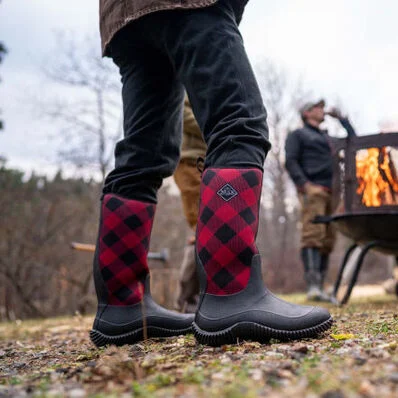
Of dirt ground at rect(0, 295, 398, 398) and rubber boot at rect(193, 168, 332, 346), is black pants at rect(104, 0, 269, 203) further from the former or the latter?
dirt ground at rect(0, 295, 398, 398)

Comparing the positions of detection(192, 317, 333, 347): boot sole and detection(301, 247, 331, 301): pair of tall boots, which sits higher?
detection(192, 317, 333, 347): boot sole

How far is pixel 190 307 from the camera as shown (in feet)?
11.7

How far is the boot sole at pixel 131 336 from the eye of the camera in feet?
5.60

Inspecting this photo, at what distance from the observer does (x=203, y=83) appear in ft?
4.95

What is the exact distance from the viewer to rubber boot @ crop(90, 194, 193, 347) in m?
1.72

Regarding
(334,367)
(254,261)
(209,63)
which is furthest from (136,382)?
(209,63)

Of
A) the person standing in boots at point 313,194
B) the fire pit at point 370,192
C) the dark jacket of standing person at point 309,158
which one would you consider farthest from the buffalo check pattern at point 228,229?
the dark jacket of standing person at point 309,158

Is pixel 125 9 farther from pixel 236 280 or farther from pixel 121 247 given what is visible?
pixel 236 280

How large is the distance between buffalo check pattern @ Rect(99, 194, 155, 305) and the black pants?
6cm

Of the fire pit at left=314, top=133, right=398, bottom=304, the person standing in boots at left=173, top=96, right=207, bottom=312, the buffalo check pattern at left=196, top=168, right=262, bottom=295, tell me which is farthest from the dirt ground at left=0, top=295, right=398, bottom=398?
the fire pit at left=314, top=133, right=398, bottom=304

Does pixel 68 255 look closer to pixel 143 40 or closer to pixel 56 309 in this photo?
pixel 56 309

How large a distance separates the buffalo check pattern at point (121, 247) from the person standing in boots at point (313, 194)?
337 cm

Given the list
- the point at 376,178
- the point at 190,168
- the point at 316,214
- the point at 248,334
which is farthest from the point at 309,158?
the point at 248,334

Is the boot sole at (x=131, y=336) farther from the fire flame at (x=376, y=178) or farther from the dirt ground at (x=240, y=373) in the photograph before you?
the fire flame at (x=376, y=178)
